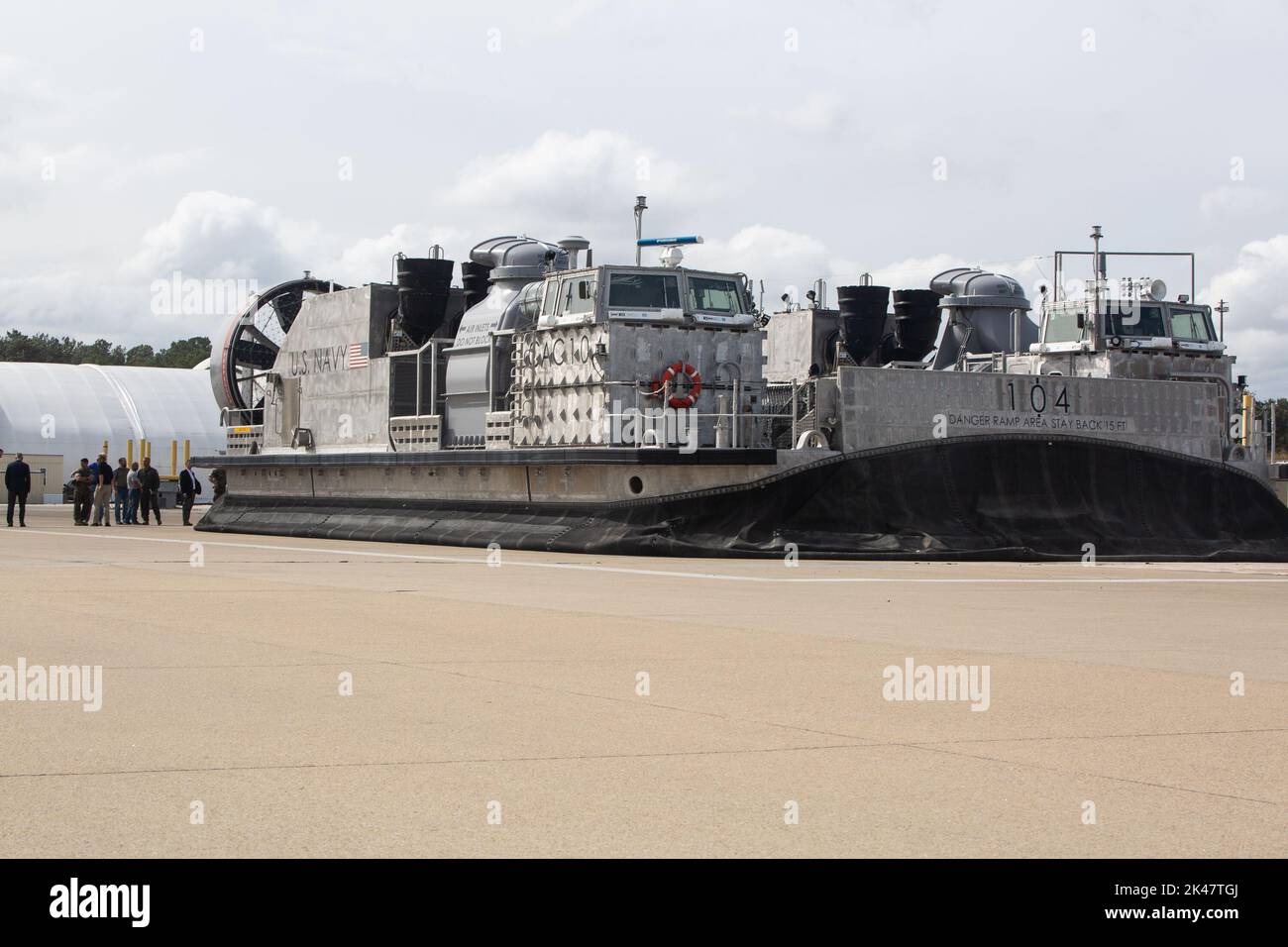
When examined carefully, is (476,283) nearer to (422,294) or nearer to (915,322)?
(422,294)

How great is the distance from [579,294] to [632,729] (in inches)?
615

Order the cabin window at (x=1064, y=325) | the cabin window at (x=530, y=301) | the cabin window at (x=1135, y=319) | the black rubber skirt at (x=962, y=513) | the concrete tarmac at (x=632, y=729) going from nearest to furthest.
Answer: the concrete tarmac at (x=632, y=729) < the black rubber skirt at (x=962, y=513) < the cabin window at (x=530, y=301) < the cabin window at (x=1135, y=319) < the cabin window at (x=1064, y=325)

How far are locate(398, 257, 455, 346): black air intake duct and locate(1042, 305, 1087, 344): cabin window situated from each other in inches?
394

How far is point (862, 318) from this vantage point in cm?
2722

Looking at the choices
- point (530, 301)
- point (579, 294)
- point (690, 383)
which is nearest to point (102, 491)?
point (530, 301)

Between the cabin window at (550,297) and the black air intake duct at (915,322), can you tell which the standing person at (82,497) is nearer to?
the cabin window at (550,297)

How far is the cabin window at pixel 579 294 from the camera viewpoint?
2139cm

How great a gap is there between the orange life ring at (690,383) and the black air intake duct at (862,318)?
6620 millimetres

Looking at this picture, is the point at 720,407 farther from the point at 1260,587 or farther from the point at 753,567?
the point at 1260,587

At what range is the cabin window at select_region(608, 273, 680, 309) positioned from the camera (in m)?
21.3

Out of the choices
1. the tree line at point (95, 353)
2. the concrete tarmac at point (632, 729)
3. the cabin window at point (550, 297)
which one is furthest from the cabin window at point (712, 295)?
the tree line at point (95, 353)
